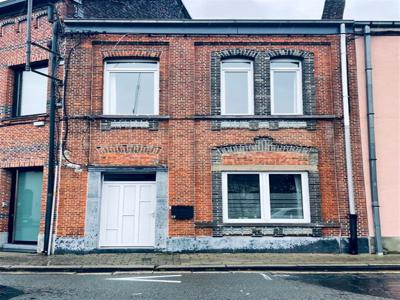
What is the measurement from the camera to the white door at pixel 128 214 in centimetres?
1166

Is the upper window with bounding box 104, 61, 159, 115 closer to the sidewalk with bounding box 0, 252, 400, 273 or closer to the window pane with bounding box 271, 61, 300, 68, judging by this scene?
the window pane with bounding box 271, 61, 300, 68

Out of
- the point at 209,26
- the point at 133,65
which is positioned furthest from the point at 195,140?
the point at 209,26

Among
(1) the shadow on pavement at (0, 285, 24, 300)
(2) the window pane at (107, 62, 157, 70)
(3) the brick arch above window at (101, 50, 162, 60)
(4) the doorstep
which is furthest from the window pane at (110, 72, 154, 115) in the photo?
(1) the shadow on pavement at (0, 285, 24, 300)

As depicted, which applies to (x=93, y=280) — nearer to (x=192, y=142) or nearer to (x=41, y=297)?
(x=41, y=297)

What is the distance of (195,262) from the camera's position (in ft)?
32.3

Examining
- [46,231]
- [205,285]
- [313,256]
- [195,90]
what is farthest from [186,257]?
[195,90]

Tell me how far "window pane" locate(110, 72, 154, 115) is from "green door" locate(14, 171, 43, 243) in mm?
3413

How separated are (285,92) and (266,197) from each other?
11.5 feet

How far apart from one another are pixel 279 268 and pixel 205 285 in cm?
248

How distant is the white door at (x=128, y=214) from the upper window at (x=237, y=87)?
354cm

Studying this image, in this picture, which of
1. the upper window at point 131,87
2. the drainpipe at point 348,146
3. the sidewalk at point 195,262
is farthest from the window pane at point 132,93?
the drainpipe at point 348,146

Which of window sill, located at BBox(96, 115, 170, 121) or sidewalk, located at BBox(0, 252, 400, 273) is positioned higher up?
window sill, located at BBox(96, 115, 170, 121)

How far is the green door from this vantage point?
12.3 metres

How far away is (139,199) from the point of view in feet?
39.1
